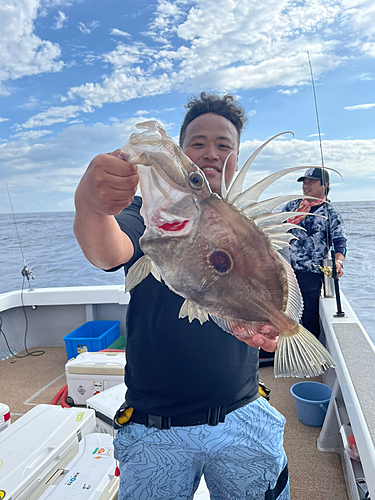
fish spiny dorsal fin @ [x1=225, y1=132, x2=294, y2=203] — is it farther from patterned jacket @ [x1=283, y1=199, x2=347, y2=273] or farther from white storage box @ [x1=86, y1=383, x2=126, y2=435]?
patterned jacket @ [x1=283, y1=199, x2=347, y2=273]

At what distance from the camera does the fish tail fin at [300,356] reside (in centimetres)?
101

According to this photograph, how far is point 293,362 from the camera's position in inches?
40.7

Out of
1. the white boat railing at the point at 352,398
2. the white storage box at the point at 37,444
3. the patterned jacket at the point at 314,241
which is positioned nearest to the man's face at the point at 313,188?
the patterned jacket at the point at 314,241

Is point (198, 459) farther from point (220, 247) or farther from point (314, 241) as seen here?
point (314, 241)

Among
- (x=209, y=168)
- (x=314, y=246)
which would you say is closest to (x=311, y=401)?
(x=314, y=246)

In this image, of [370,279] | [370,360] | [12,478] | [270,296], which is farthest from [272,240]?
[370,279]

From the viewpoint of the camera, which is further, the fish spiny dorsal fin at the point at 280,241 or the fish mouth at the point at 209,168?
the fish mouth at the point at 209,168

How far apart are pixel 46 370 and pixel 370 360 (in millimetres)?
4155

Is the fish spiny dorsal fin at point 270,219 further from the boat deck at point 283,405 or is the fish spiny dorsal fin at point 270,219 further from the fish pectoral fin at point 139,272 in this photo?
the boat deck at point 283,405

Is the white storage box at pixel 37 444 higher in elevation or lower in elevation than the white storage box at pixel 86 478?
higher

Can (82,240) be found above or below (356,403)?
above

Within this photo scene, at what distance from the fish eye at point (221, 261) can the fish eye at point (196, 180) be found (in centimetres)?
18

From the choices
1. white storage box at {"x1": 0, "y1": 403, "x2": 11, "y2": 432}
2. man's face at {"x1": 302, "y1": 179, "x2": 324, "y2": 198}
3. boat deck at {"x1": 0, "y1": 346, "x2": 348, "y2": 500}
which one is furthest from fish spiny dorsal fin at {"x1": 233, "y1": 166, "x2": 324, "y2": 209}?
man's face at {"x1": 302, "y1": 179, "x2": 324, "y2": 198}

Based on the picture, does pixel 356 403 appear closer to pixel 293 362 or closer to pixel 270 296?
pixel 293 362
